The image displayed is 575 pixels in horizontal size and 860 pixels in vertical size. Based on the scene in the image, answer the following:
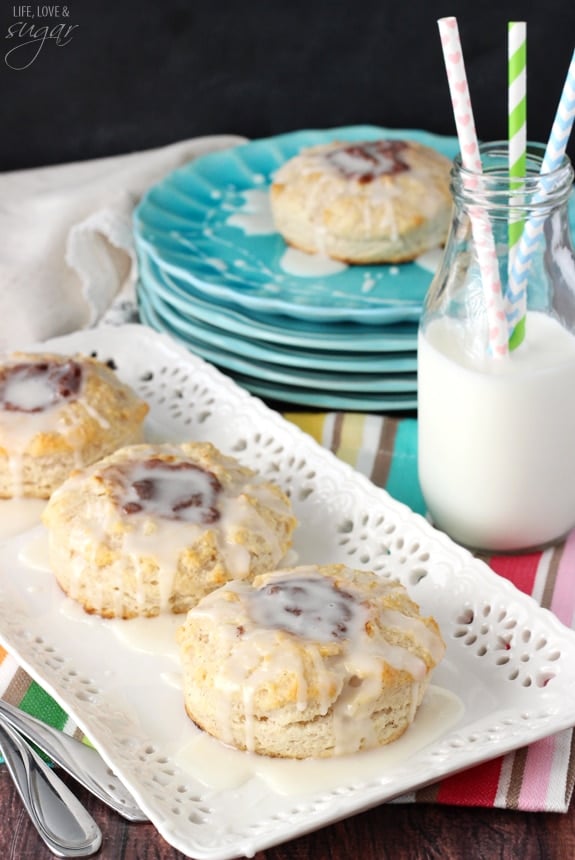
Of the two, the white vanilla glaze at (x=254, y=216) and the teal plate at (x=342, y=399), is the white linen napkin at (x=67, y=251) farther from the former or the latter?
the teal plate at (x=342, y=399)

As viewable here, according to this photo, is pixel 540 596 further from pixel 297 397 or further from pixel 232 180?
pixel 232 180

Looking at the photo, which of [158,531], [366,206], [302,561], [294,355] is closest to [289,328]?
[294,355]

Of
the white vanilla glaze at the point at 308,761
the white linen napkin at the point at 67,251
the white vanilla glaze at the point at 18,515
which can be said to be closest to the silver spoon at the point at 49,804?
the white vanilla glaze at the point at 308,761

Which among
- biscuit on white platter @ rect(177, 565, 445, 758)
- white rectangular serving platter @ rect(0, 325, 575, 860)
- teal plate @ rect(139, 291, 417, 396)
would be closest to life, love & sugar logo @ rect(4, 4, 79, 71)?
teal plate @ rect(139, 291, 417, 396)

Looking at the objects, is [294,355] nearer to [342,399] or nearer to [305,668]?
[342,399]

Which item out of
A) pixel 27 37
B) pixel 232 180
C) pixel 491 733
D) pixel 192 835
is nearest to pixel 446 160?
pixel 232 180

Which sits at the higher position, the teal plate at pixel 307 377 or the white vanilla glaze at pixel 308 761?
the white vanilla glaze at pixel 308 761
